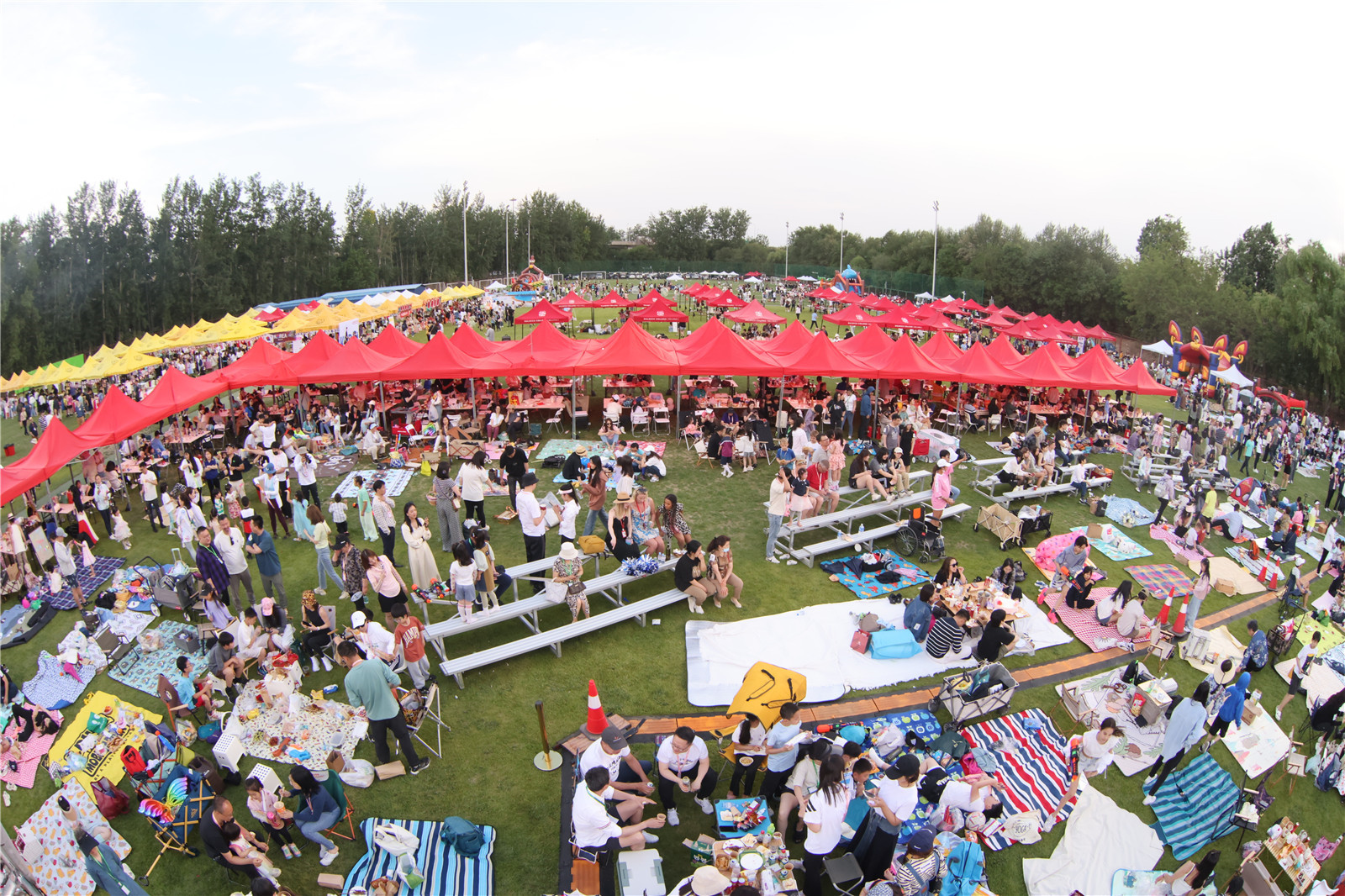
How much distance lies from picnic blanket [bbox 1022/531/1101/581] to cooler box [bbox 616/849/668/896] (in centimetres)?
812

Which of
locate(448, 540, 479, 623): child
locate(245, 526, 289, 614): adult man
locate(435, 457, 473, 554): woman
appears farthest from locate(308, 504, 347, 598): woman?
locate(448, 540, 479, 623): child

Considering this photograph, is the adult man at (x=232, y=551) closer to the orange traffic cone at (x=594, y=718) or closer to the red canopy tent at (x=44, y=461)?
the red canopy tent at (x=44, y=461)

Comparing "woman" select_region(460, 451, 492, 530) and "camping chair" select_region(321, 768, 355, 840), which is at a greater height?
"woman" select_region(460, 451, 492, 530)

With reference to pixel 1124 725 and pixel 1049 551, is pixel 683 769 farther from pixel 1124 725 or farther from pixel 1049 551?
pixel 1049 551

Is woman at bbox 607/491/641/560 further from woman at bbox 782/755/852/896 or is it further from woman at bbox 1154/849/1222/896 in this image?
woman at bbox 1154/849/1222/896

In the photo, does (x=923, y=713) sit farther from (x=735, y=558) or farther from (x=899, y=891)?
(x=735, y=558)

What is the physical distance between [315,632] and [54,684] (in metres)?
3.21

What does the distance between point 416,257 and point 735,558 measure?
7790 centimetres

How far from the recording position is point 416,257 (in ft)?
257

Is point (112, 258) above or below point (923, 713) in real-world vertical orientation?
above

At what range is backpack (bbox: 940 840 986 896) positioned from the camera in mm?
5281

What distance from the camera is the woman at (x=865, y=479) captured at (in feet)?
39.8

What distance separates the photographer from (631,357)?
1684 cm

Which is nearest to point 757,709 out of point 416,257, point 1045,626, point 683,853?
point 683,853
